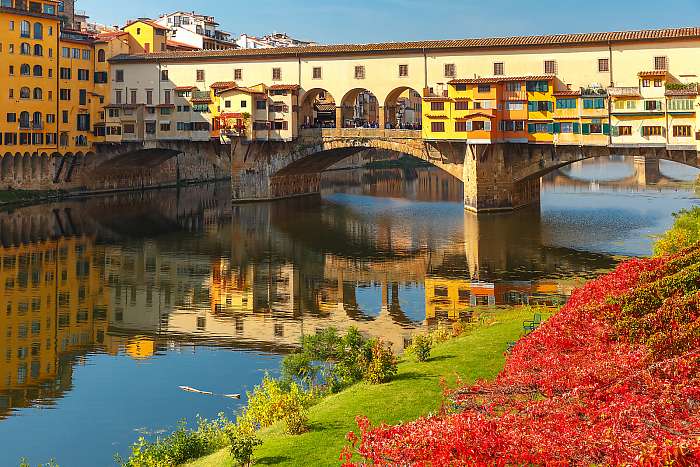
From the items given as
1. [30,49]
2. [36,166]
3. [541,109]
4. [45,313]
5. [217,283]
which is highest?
[30,49]

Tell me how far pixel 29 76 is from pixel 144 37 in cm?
1192

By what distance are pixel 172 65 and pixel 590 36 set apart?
114 ft

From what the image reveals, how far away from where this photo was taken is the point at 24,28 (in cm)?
7200

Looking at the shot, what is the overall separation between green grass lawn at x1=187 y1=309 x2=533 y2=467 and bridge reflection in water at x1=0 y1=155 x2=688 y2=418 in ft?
24.1

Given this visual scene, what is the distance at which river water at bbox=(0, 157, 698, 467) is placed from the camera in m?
23.8

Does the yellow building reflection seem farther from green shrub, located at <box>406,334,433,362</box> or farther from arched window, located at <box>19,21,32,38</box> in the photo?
arched window, located at <box>19,21,32,38</box>

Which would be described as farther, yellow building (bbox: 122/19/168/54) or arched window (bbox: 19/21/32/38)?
yellow building (bbox: 122/19/168/54)

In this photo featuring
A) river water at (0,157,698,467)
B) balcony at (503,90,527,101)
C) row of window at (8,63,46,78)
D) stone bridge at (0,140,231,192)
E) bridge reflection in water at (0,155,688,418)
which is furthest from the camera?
stone bridge at (0,140,231,192)

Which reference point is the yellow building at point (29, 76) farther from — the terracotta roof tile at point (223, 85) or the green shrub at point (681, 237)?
the green shrub at point (681, 237)

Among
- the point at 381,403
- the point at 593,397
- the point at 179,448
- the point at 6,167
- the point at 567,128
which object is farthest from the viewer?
the point at 6,167

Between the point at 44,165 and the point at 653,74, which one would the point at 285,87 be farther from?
the point at 653,74

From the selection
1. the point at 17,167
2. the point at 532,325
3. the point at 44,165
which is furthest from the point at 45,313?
the point at 44,165

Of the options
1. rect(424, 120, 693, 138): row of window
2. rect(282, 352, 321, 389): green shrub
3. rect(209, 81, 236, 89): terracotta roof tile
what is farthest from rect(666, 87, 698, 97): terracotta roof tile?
rect(282, 352, 321, 389): green shrub

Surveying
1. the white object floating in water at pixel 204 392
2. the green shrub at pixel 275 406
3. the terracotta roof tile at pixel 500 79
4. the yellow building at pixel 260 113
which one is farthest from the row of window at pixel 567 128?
the green shrub at pixel 275 406
